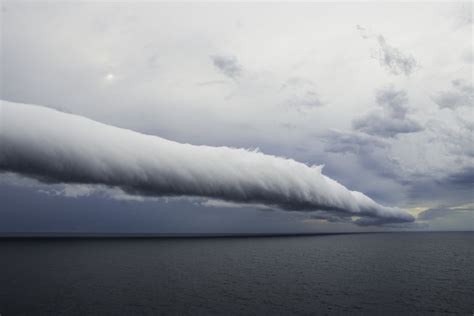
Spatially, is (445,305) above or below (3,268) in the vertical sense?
above

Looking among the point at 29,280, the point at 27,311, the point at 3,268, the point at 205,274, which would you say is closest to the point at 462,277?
the point at 205,274

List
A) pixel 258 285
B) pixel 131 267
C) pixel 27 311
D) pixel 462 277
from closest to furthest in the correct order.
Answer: pixel 27 311 < pixel 258 285 < pixel 462 277 < pixel 131 267

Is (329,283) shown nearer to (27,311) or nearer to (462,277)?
(462,277)

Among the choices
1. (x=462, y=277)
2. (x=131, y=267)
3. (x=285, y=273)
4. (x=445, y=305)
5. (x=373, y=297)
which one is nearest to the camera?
(x=445, y=305)

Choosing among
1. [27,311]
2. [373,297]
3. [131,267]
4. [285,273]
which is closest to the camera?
[27,311]

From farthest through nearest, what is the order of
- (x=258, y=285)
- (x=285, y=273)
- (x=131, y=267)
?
(x=131, y=267) < (x=285, y=273) < (x=258, y=285)

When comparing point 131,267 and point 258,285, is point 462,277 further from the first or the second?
point 131,267

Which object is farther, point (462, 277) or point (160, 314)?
point (462, 277)

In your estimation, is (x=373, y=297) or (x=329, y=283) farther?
(x=329, y=283)

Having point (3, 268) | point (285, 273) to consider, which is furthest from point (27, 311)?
point (285, 273)
